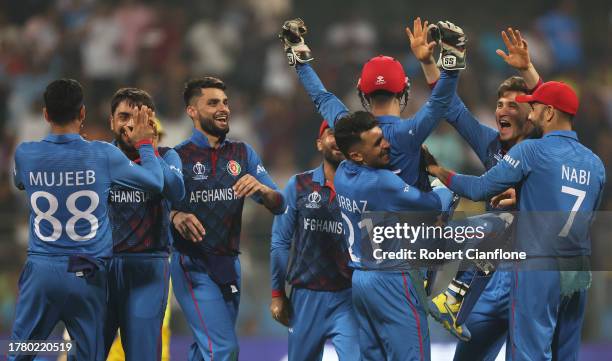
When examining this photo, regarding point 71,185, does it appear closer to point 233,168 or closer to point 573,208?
point 233,168

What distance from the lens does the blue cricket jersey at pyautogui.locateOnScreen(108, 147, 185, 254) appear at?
6.59 metres

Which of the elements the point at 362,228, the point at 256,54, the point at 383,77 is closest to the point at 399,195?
the point at 362,228

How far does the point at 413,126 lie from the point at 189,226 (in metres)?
1.71

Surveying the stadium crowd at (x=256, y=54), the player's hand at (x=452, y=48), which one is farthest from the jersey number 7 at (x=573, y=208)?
the stadium crowd at (x=256, y=54)

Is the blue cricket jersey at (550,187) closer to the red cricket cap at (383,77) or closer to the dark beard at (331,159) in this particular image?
the red cricket cap at (383,77)

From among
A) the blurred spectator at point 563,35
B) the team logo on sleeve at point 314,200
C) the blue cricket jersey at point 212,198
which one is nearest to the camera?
the blue cricket jersey at point 212,198

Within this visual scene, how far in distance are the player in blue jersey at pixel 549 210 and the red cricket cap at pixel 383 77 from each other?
2.14 feet

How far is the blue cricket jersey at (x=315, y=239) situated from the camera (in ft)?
23.0

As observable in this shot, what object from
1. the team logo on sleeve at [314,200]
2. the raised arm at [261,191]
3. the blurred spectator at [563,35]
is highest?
the blurred spectator at [563,35]

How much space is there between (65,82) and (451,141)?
748 centimetres

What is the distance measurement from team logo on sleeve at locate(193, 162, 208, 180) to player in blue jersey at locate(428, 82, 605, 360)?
5.71ft

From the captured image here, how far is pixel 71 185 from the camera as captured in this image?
5965mm

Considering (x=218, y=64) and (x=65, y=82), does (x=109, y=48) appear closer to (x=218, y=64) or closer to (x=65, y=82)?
(x=218, y=64)

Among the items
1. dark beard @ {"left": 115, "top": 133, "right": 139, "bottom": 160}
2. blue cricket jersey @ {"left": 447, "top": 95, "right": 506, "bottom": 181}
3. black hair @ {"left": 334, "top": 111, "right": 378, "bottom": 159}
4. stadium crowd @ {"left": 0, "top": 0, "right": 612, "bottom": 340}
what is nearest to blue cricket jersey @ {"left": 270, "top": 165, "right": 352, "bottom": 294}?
black hair @ {"left": 334, "top": 111, "right": 378, "bottom": 159}
